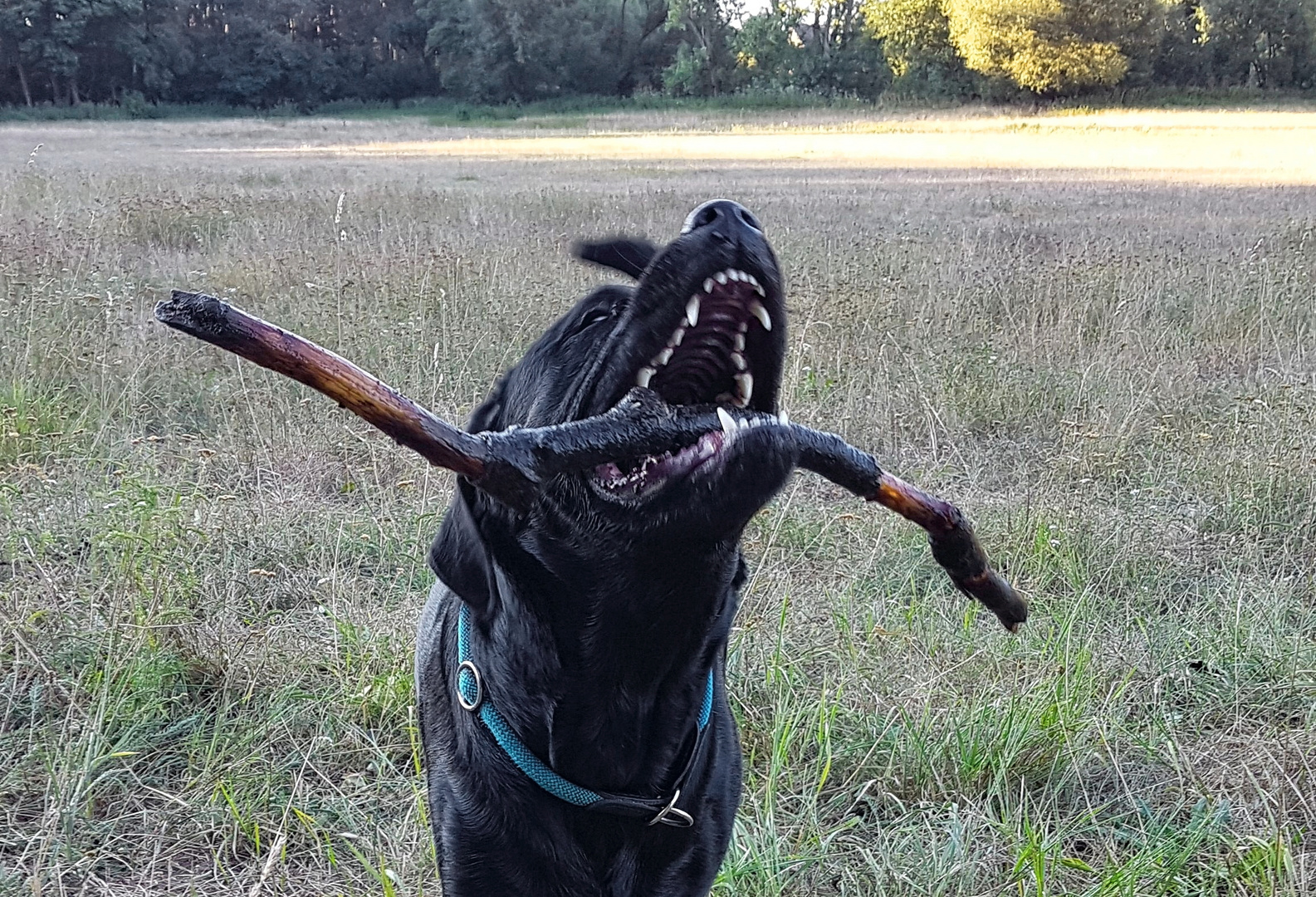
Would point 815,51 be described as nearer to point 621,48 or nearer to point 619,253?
point 621,48

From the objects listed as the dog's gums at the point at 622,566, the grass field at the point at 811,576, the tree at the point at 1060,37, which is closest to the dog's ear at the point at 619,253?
the dog's gums at the point at 622,566

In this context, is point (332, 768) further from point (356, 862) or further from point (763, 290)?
point (763, 290)

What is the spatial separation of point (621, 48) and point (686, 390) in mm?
65001

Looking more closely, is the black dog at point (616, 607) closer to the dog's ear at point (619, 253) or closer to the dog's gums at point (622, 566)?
the dog's gums at point (622, 566)

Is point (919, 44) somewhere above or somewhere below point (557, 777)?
above

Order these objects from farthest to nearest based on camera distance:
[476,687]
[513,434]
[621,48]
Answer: [621,48] → [476,687] → [513,434]

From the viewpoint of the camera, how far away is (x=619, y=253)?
250cm

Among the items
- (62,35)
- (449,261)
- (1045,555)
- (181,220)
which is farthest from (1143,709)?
(62,35)

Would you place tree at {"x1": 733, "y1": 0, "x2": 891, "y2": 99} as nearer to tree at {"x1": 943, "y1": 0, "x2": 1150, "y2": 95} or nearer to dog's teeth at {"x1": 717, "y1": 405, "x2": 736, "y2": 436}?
tree at {"x1": 943, "y1": 0, "x2": 1150, "y2": 95}

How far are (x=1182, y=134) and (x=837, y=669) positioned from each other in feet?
92.0

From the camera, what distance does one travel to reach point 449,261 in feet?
25.1

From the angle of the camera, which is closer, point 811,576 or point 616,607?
point 616,607

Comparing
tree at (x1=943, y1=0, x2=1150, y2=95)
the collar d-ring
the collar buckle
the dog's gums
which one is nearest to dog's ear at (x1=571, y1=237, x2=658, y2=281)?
the dog's gums

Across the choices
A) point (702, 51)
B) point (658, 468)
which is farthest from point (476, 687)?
point (702, 51)
